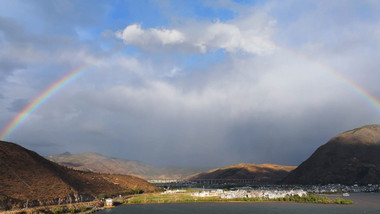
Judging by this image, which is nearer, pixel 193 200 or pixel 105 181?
pixel 193 200

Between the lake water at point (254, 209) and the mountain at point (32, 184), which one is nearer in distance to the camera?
the mountain at point (32, 184)

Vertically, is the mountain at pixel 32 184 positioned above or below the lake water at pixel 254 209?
above

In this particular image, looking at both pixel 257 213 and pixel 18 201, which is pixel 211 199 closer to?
pixel 257 213

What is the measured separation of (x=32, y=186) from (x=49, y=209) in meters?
15.2

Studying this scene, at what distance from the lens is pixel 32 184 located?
3381 inches

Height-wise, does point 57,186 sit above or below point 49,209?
above

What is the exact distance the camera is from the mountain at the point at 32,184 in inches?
3007

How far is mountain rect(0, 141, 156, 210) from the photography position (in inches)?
3007

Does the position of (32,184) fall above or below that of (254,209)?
above

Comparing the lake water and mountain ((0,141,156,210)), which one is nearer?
mountain ((0,141,156,210))

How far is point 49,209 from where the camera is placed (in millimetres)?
73000

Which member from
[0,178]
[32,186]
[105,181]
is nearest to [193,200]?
[105,181]

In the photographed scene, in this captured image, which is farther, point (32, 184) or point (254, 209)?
point (254, 209)

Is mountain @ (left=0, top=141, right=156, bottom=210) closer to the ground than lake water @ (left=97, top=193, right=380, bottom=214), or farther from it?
farther from it
